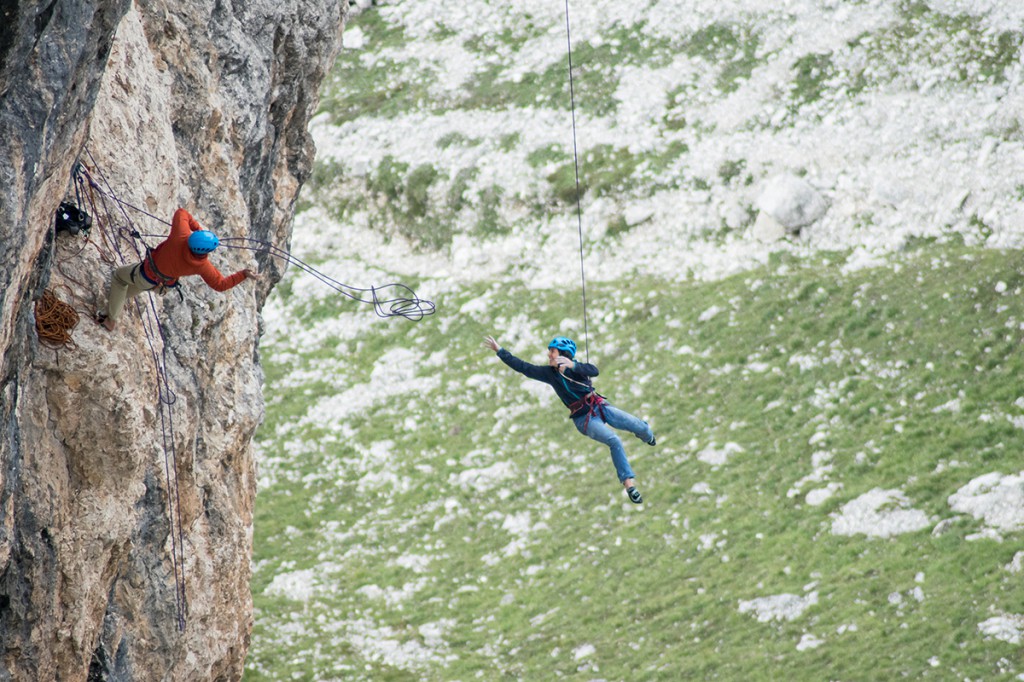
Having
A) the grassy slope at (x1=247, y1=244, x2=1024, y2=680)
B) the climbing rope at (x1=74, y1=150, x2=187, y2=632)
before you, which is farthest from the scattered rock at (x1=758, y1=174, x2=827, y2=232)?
the climbing rope at (x1=74, y1=150, x2=187, y2=632)

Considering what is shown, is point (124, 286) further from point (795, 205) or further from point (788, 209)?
point (795, 205)

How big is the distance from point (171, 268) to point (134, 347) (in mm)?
1733

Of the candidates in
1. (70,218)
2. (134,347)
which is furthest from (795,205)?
(70,218)

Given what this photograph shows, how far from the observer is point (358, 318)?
3494 centimetres

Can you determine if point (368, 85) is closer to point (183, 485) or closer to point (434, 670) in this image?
point (434, 670)

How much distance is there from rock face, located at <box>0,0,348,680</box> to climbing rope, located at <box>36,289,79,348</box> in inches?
6.0

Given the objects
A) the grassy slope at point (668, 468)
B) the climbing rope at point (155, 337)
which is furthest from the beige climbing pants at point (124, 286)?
the grassy slope at point (668, 468)

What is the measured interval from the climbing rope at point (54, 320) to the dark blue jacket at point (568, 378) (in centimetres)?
689

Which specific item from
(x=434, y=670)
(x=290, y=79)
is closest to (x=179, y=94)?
(x=290, y=79)

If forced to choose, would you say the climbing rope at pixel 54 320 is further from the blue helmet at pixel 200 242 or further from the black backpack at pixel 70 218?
the blue helmet at pixel 200 242

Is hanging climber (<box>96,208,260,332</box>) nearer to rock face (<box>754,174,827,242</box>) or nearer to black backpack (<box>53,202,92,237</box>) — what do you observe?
black backpack (<box>53,202,92,237</box>)

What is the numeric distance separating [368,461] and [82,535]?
17388 mm

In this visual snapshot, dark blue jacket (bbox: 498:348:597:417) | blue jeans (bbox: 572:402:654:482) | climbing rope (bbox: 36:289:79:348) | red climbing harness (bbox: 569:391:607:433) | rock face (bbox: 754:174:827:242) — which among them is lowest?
climbing rope (bbox: 36:289:79:348)

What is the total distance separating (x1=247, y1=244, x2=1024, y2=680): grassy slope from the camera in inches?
826
